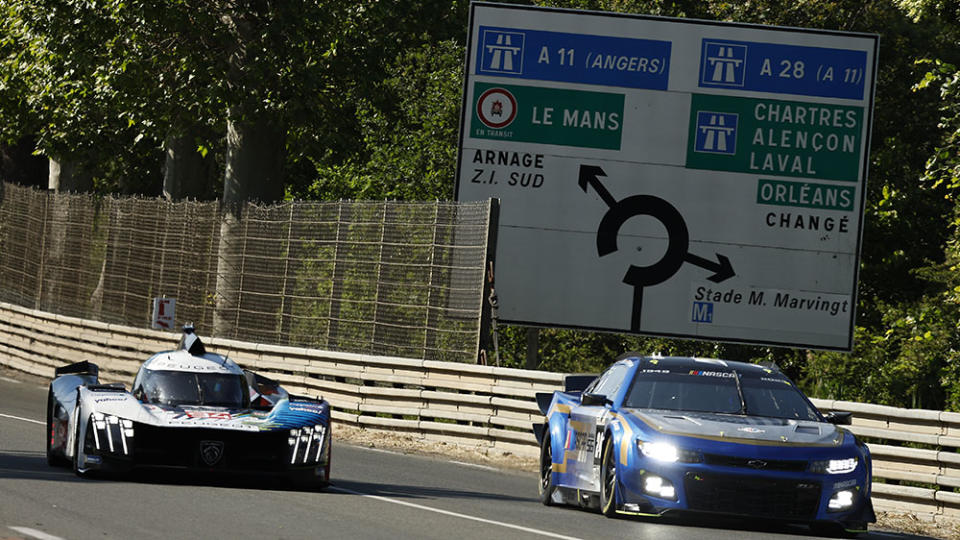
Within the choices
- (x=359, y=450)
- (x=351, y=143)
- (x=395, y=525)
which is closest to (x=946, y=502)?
(x=395, y=525)

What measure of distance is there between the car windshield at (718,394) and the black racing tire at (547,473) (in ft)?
4.38

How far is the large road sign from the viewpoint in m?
24.1

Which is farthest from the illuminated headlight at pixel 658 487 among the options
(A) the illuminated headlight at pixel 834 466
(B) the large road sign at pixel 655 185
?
(B) the large road sign at pixel 655 185

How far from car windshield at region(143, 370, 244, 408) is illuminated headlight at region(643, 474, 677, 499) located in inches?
168

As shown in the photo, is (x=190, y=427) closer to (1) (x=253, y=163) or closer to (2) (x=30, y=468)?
(2) (x=30, y=468)

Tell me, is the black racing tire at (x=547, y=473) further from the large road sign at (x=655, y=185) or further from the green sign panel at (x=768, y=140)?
the green sign panel at (x=768, y=140)

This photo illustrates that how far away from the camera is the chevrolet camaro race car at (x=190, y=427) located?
1382 centimetres

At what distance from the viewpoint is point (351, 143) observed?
105ft

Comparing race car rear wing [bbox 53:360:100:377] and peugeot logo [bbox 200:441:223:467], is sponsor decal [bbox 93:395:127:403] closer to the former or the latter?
peugeot logo [bbox 200:441:223:467]

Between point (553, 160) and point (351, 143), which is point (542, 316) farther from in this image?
point (351, 143)

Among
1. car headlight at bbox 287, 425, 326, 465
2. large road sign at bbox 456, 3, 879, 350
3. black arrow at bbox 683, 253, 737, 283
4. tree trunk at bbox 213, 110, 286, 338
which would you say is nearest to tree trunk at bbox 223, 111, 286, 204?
tree trunk at bbox 213, 110, 286, 338

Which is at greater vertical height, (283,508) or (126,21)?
(126,21)

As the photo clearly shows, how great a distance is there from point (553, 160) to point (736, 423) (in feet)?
38.2

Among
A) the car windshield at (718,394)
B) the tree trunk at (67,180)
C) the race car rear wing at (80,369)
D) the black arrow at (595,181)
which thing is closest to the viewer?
the car windshield at (718,394)
